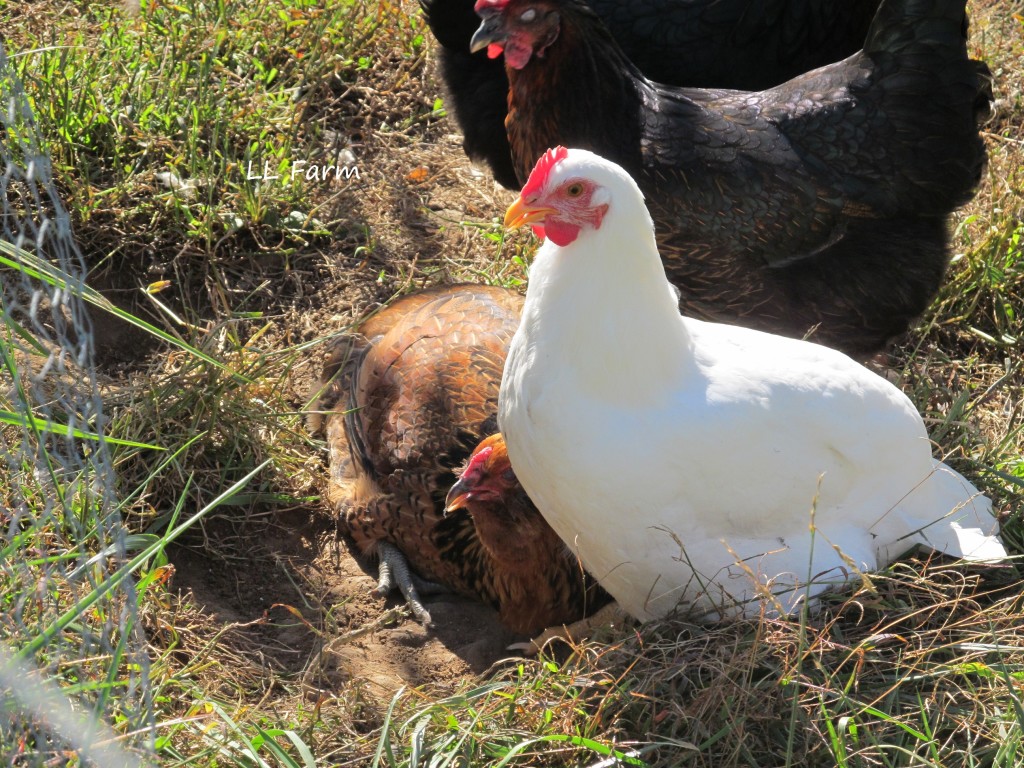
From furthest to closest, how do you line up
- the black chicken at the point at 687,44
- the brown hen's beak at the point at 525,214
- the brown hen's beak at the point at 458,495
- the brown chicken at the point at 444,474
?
the black chicken at the point at 687,44 < the brown chicken at the point at 444,474 < the brown hen's beak at the point at 458,495 < the brown hen's beak at the point at 525,214

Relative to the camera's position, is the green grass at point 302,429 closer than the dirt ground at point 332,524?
Yes

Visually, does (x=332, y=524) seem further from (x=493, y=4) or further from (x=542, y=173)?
(x=493, y=4)

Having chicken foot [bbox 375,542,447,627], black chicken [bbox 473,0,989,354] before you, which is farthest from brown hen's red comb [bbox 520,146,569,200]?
chicken foot [bbox 375,542,447,627]

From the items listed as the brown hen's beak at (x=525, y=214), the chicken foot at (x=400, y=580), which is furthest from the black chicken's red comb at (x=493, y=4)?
the chicken foot at (x=400, y=580)

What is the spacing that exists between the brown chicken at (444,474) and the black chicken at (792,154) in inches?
26.0

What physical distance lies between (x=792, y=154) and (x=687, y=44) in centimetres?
91

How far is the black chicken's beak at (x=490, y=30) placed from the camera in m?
3.47

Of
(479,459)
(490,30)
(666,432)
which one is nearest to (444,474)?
(479,459)

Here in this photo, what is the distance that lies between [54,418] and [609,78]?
2.08 meters

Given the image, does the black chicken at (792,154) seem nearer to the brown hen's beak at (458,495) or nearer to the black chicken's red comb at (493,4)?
the black chicken's red comb at (493,4)

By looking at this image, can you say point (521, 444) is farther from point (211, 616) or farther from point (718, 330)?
point (211, 616)

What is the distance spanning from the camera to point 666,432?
2500 mm

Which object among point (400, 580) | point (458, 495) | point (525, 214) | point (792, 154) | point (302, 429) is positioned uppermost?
point (525, 214)

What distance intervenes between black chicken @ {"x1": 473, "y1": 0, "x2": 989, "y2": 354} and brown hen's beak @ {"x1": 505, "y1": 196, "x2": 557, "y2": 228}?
1167mm
